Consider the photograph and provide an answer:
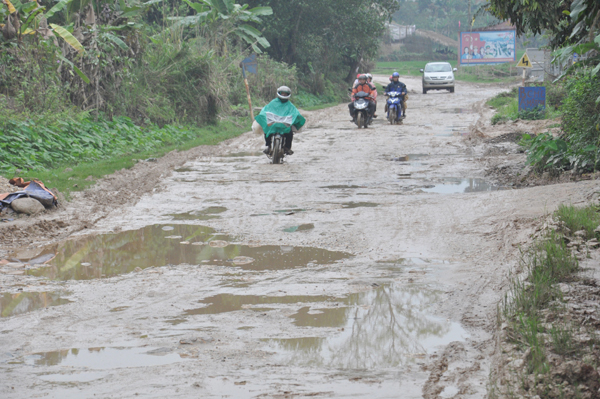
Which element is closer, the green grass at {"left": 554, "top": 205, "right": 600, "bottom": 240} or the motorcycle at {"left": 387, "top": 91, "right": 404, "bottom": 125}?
the green grass at {"left": 554, "top": 205, "right": 600, "bottom": 240}

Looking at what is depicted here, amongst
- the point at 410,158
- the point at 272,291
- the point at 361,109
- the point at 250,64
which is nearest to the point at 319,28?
the point at 250,64

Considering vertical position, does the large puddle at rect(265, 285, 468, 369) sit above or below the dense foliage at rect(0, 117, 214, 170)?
below

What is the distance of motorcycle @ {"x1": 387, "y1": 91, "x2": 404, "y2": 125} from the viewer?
20.5 metres

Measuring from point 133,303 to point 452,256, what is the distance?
314 cm

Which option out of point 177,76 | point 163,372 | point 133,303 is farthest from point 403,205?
point 177,76

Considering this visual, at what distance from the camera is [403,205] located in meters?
8.71

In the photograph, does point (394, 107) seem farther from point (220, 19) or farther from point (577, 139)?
point (577, 139)

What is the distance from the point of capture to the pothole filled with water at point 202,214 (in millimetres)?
8500

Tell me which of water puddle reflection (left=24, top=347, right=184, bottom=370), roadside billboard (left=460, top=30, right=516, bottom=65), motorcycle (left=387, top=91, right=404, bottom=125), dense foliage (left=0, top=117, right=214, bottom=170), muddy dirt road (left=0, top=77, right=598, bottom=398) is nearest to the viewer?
muddy dirt road (left=0, top=77, right=598, bottom=398)

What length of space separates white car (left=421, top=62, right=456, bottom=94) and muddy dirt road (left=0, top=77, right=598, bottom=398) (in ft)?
93.0

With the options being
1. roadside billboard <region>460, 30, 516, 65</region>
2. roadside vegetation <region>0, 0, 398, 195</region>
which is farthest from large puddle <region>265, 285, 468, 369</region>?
roadside billboard <region>460, 30, 516, 65</region>

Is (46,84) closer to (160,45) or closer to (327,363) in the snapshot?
(160,45)

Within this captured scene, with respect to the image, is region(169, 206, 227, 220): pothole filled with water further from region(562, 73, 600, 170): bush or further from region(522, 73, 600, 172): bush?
region(562, 73, 600, 170): bush

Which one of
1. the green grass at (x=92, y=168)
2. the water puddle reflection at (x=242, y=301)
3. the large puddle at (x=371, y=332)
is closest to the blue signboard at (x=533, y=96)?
the green grass at (x=92, y=168)
